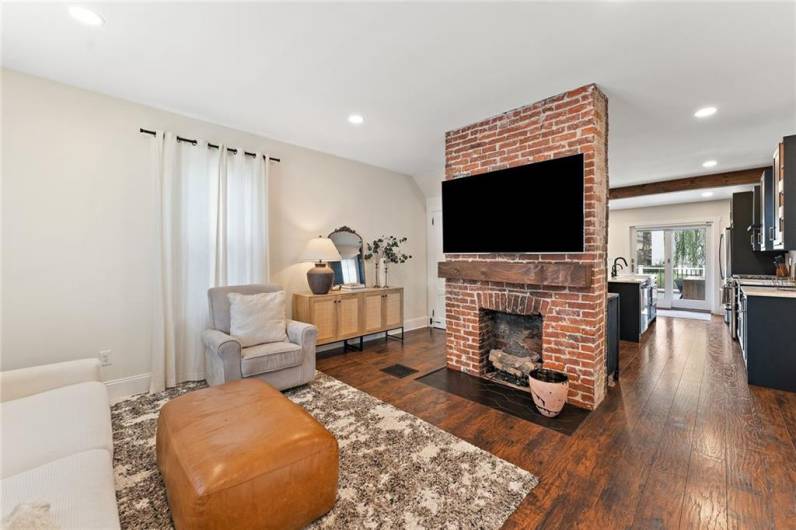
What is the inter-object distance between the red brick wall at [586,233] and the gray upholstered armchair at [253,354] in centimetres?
172

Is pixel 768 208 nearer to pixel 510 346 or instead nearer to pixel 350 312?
pixel 510 346

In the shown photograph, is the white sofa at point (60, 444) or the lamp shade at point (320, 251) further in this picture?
the lamp shade at point (320, 251)

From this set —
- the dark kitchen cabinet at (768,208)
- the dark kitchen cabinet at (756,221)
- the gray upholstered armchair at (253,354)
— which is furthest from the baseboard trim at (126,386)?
the dark kitchen cabinet at (756,221)

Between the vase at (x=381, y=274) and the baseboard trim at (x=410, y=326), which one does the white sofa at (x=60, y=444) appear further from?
the vase at (x=381, y=274)

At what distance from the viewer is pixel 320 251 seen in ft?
13.3

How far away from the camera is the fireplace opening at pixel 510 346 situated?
3248 millimetres

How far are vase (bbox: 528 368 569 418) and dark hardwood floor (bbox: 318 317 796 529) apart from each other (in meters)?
0.19

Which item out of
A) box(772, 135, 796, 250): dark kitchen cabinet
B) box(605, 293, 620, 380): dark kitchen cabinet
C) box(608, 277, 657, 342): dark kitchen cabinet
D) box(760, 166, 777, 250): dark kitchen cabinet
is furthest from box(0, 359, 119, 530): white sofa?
box(760, 166, 777, 250): dark kitchen cabinet

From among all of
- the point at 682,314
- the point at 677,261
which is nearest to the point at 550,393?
the point at 682,314

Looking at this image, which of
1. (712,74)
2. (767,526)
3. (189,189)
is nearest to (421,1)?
(712,74)

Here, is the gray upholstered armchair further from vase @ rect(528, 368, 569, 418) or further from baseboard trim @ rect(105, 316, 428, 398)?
vase @ rect(528, 368, 569, 418)

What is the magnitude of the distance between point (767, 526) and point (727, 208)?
25.3 feet

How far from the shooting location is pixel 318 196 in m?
4.40

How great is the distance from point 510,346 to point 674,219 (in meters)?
6.64
